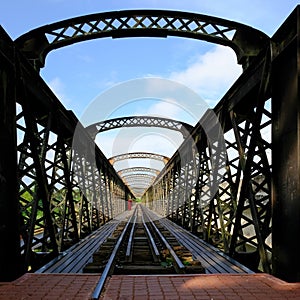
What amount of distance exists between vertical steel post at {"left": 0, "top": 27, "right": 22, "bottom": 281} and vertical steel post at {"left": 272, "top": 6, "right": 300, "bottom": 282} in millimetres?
3551

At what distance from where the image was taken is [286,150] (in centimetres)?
438

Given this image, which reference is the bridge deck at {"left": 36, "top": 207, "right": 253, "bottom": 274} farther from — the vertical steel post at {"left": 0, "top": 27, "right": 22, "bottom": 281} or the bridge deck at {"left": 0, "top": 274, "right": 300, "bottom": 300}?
the vertical steel post at {"left": 0, "top": 27, "right": 22, "bottom": 281}

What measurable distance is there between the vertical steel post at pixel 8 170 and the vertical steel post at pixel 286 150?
11.7 ft

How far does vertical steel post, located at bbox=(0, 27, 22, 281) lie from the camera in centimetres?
441

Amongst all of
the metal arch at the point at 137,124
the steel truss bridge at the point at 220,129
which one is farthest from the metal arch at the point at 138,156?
the steel truss bridge at the point at 220,129

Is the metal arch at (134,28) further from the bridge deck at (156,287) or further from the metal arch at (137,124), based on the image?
the metal arch at (137,124)

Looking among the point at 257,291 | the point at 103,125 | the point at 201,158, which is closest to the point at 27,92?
the point at 257,291

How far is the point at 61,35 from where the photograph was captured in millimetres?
7852

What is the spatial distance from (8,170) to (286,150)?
12.2 feet

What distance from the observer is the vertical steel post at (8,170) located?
4.41 meters

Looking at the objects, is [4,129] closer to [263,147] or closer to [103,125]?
[263,147]

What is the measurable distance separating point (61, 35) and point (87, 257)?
5066 millimetres

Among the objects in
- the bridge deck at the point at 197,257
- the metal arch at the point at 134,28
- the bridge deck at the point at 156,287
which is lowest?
the bridge deck at the point at 197,257

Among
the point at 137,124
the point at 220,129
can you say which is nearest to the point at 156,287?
the point at 220,129
